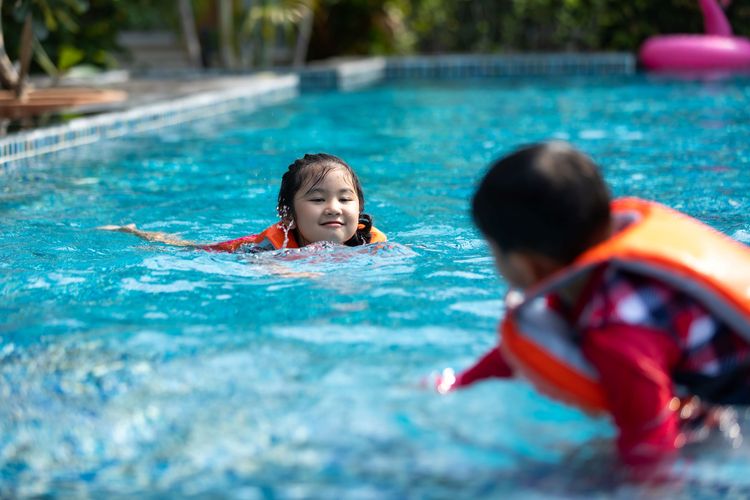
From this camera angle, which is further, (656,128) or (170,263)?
(656,128)

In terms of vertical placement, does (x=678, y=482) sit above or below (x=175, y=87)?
above

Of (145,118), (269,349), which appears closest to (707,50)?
(145,118)

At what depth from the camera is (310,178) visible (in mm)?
4652

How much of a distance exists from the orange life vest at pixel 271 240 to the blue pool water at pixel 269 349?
0.11 metres

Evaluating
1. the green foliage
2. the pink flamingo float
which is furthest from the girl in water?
the green foliage

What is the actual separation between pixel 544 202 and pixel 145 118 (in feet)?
26.3

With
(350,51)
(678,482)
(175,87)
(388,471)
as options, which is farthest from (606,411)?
(350,51)

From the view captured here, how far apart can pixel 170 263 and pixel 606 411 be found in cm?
262

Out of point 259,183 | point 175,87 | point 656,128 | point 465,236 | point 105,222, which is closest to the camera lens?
point 465,236

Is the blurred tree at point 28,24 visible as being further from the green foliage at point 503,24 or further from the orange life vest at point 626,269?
the green foliage at point 503,24

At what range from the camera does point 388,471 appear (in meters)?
2.56

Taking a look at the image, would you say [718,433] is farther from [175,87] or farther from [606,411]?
[175,87]

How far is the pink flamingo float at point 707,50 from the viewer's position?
582 inches

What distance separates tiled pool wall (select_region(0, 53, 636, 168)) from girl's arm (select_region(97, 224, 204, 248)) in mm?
2659
